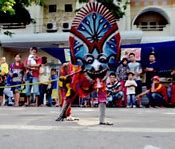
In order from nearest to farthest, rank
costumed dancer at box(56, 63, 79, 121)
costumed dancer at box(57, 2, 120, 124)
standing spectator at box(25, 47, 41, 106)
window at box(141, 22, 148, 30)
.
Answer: costumed dancer at box(57, 2, 120, 124), costumed dancer at box(56, 63, 79, 121), standing spectator at box(25, 47, 41, 106), window at box(141, 22, 148, 30)

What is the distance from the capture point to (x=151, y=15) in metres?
35.1

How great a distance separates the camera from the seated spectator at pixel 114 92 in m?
15.5

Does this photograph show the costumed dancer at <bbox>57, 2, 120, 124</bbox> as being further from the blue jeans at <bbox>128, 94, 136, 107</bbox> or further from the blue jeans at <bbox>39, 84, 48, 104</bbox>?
the blue jeans at <bbox>39, 84, 48, 104</bbox>

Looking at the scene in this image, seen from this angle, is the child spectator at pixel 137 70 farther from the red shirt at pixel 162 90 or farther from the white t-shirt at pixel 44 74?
the white t-shirt at pixel 44 74

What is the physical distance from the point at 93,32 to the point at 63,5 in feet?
88.0

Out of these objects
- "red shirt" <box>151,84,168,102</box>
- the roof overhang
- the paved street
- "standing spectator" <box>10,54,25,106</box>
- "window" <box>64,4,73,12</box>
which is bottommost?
the paved street

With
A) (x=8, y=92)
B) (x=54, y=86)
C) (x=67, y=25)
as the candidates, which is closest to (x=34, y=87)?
(x=54, y=86)

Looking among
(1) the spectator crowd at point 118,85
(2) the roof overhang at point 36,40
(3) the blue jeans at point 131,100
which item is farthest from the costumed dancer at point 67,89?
(2) the roof overhang at point 36,40

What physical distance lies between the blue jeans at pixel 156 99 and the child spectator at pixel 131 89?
0.49 meters

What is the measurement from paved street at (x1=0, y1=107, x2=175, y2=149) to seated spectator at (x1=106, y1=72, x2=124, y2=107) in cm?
432

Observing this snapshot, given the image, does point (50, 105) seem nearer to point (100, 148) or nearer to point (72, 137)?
point (72, 137)

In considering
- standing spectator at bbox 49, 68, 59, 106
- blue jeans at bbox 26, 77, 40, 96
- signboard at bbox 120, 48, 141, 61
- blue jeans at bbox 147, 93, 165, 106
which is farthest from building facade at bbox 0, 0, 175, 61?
blue jeans at bbox 26, 77, 40, 96

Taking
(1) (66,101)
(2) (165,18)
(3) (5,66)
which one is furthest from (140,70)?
(2) (165,18)

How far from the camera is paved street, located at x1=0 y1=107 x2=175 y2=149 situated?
7.42 metres
